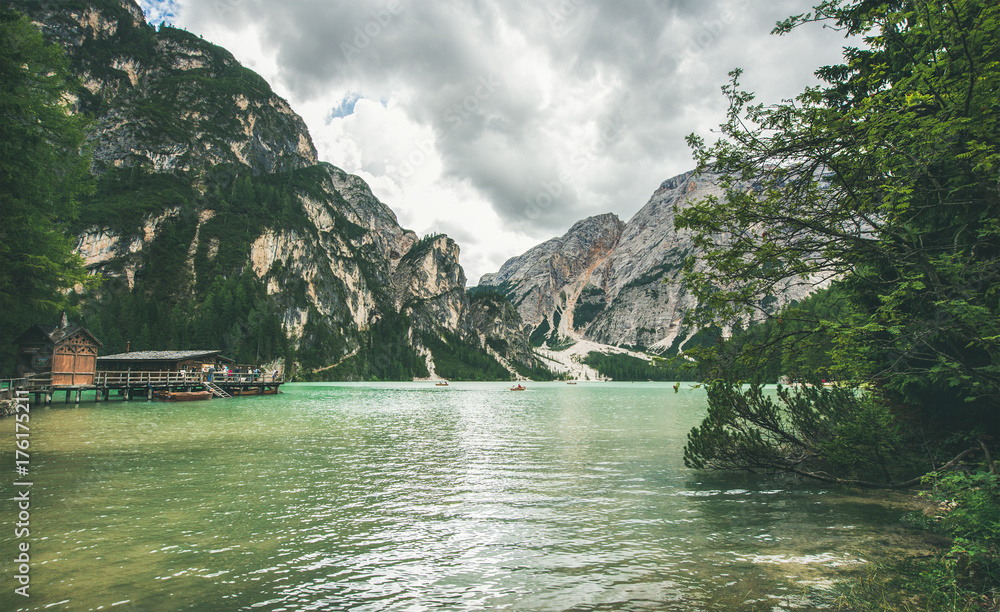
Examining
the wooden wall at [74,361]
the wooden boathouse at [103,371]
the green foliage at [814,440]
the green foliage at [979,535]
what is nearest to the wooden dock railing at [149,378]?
Answer: the wooden boathouse at [103,371]

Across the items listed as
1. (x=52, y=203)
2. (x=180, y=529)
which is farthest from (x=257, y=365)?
(x=180, y=529)

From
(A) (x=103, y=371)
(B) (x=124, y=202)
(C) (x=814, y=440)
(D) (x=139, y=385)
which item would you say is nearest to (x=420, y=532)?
(C) (x=814, y=440)

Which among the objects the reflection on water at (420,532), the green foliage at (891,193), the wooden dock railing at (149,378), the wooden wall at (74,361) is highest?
the green foliage at (891,193)

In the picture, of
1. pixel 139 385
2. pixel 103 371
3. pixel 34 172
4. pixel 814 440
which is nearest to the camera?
pixel 814 440

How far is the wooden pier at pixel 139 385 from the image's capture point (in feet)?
177

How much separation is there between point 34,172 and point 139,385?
166 feet

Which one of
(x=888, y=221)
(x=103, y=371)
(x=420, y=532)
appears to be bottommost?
(x=420, y=532)

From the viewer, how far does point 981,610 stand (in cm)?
704

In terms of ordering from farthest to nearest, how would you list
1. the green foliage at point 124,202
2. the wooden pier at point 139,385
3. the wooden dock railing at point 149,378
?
the green foliage at point 124,202
the wooden dock railing at point 149,378
the wooden pier at point 139,385

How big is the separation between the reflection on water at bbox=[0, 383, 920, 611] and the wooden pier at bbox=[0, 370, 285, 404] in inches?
1682

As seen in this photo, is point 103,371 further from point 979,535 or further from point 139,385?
point 979,535

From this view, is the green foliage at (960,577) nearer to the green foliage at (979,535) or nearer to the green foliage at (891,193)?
the green foliage at (979,535)

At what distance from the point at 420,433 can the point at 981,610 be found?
32083mm

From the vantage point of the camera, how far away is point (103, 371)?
5984cm
